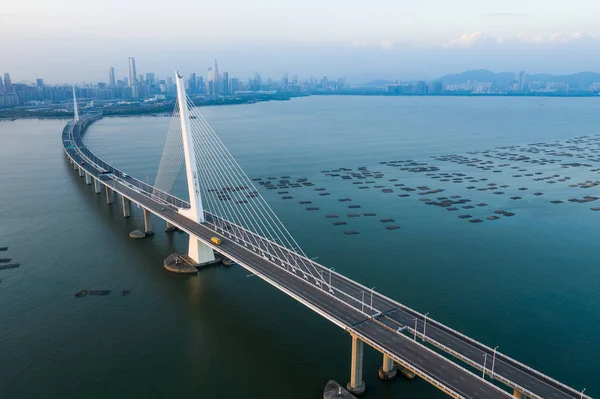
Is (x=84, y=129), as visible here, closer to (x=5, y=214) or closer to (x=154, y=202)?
(x=5, y=214)

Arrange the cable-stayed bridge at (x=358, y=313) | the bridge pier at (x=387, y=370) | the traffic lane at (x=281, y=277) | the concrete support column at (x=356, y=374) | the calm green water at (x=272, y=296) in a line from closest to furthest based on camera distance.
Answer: the cable-stayed bridge at (x=358, y=313), the concrete support column at (x=356, y=374), the bridge pier at (x=387, y=370), the traffic lane at (x=281, y=277), the calm green water at (x=272, y=296)

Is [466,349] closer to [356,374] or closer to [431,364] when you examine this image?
[431,364]

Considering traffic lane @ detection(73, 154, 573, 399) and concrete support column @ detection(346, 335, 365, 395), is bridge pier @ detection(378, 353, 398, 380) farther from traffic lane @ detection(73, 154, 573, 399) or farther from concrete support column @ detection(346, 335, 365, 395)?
traffic lane @ detection(73, 154, 573, 399)

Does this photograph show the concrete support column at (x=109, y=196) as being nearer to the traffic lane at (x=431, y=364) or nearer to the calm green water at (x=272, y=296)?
the calm green water at (x=272, y=296)

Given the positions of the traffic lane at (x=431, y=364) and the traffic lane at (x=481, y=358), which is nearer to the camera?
the traffic lane at (x=431, y=364)

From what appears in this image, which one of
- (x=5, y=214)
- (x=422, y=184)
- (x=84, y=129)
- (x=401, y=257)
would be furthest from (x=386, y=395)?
(x=84, y=129)

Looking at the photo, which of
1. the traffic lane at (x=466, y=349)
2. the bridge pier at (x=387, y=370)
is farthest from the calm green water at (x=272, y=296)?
the traffic lane at (x=466, y=349)
